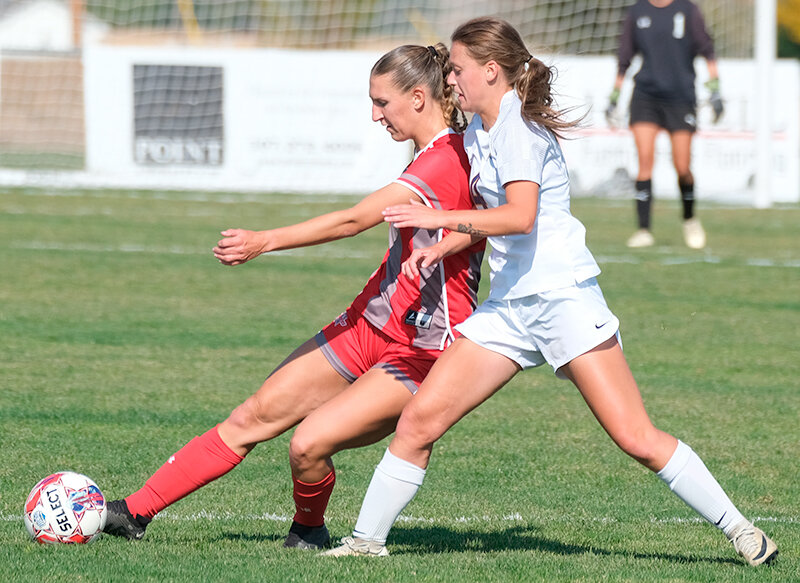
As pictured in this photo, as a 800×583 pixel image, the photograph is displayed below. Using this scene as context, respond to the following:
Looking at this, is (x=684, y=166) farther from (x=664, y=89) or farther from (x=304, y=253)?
(x=304, y=253)

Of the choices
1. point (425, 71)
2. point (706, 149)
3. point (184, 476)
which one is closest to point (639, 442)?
point (425, 71)

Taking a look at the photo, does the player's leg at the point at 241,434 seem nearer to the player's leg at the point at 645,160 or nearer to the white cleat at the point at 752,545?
the white cleat at the point at 752,545

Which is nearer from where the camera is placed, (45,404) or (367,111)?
(45,404)

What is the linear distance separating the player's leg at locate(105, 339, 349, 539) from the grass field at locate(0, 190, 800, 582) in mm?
136

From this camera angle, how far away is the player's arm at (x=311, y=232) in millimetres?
4117

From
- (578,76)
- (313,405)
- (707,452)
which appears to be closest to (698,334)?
(707,452)

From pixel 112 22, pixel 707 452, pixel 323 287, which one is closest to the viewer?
pixel 707 452

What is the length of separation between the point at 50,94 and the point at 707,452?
24932 mm

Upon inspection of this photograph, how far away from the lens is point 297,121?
2170cm

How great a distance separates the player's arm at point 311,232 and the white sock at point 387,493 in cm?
73

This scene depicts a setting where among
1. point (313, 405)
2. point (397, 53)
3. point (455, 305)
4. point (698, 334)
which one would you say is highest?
point (397, 53)

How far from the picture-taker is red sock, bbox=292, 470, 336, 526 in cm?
458

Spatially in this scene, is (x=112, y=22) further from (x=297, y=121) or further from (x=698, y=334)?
(x=698, y=334)

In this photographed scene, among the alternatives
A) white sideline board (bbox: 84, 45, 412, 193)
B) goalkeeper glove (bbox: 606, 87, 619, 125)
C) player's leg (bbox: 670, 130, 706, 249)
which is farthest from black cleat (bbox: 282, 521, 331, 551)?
white sideline board (bbox: 84, 45, 412, 193)
